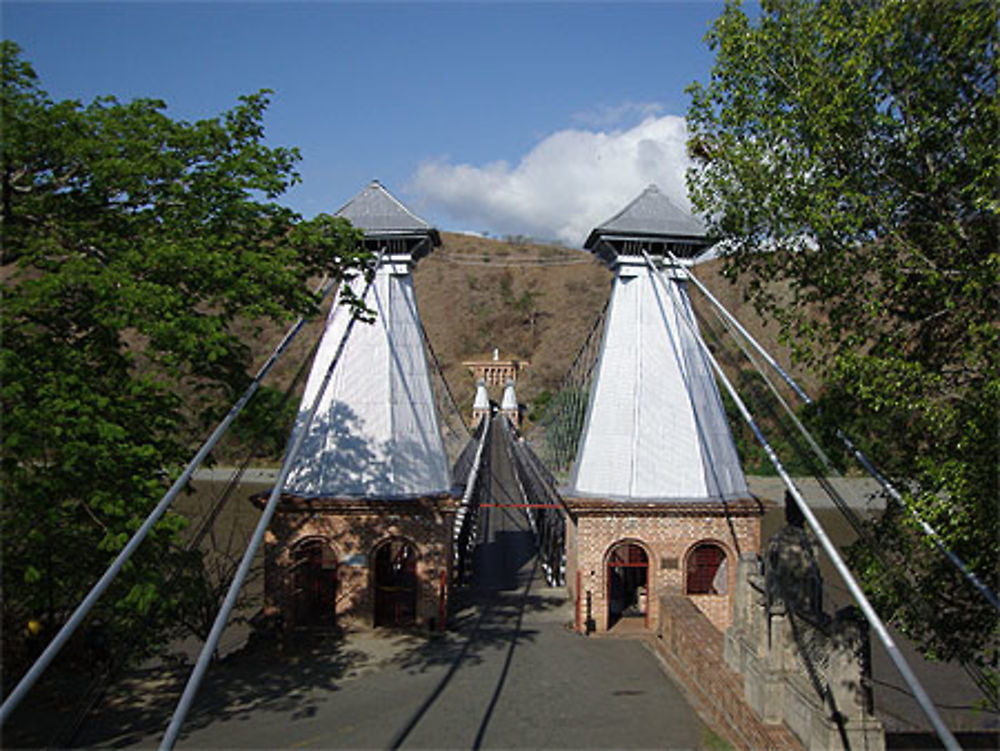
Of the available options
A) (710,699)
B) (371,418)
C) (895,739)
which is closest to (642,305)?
(371,418)

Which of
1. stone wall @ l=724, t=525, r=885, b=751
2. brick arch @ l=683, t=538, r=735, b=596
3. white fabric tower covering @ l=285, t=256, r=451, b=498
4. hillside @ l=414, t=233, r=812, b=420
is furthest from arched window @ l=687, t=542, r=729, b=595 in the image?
hillside @ l=414, t=233, r=812, b=420

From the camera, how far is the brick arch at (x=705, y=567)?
46.7ft

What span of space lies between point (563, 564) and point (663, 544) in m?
4.51

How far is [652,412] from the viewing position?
1514 cm

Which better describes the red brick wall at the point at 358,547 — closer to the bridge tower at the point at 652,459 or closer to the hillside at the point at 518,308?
the bridge tower at the point at 652,459

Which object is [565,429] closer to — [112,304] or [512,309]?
[112,304]

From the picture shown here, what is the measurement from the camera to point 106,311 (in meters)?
8.46

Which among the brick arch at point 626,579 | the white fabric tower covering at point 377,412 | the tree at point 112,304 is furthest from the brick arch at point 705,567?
the tree at point 112,304

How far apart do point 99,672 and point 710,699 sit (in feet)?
27.5

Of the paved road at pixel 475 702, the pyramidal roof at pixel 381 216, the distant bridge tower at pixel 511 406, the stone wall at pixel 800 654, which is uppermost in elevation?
the distant bridge tower at pixel 511 406

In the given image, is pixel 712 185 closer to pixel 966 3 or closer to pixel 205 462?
pixel 966 3

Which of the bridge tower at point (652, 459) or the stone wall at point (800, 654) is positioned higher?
the bridge tower at point (652, 459)

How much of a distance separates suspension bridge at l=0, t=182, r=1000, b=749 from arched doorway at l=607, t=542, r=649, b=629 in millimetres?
68

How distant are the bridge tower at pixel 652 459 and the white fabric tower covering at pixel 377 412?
10.2ft
